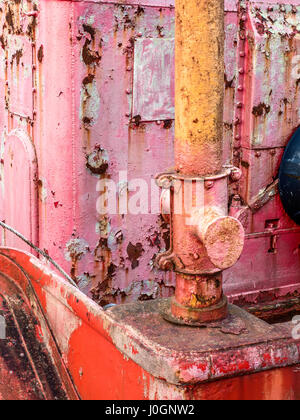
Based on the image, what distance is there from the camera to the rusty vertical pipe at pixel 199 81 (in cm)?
238

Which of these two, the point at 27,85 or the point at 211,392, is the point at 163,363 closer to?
the point at 211,392

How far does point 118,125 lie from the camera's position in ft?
13.3

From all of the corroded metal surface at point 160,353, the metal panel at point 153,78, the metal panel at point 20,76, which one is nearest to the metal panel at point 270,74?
the metal panel at point 153,78

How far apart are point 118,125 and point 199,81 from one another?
170 cm

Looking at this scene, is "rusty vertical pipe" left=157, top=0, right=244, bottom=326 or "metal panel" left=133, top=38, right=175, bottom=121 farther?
"metal panel" left=133, top=38, right=175, bottom=121

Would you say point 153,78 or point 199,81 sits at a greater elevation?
point 153,78

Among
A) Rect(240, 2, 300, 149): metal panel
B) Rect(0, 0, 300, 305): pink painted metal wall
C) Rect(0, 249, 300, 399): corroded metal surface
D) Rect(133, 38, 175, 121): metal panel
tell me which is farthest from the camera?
Rect(240, 2, 300, 149): metal panel

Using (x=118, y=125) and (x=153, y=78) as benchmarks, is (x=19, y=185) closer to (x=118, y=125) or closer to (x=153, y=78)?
(x=118, y=125)

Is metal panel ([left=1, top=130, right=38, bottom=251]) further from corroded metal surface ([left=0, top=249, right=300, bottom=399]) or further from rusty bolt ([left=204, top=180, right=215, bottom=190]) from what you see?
rusty bolt ([left=204, top=180, right=215, bottom=190])

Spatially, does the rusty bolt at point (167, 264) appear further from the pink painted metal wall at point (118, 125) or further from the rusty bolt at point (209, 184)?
the pink painted metal wall at point (118, 125)

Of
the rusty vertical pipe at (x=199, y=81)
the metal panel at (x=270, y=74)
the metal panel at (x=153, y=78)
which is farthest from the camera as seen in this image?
the metal panel at (x=270, y=74)

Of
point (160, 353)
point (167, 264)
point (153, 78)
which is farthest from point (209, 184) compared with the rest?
point (153, 78)

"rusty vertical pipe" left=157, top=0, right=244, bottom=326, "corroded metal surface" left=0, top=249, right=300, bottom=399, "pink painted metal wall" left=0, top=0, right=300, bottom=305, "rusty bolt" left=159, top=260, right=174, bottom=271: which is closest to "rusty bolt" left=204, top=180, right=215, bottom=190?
"rusty vertical pipe" left=157, top=0, right=244, bottom=326

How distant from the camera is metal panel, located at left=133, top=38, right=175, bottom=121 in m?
4.03
